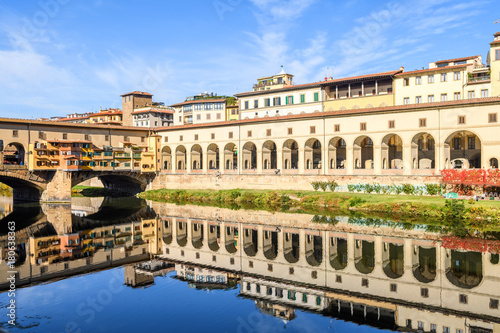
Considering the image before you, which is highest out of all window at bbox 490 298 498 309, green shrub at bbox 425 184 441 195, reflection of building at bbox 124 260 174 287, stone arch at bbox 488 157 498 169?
stone arch at bbox 488 157 498 169

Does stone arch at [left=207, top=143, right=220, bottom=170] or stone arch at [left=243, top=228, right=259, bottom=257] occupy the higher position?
stone arch at [left=207, top=143, right=220, bottom=170]

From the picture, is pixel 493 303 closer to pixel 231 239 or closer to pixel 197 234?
pixel 231 239

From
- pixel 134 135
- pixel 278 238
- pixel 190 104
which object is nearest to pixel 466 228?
pixel 278 238

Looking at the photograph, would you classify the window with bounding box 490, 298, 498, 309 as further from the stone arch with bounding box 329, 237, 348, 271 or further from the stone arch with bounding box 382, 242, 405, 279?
the stone arch with bounding box 329, 237, 348, 271

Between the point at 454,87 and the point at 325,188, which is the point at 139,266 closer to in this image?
the point at 325,188

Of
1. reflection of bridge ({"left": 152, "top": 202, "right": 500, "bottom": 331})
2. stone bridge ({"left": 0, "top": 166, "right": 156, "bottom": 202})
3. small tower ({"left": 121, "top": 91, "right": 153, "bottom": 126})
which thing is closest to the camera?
reflection of bridge ({"left": 152, "top": 202, "right": 500, "bottom": 331})

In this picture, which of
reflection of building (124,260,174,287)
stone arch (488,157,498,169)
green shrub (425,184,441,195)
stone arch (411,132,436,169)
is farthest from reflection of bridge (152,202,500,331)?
stone arch (411,132,436,169)

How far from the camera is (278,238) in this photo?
29.9 meters

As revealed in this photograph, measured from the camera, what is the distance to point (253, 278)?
→ 2114 cm

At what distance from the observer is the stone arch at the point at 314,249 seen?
78.0 feet

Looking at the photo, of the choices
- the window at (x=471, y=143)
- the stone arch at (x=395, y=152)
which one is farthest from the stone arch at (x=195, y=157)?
the window at (x=471, y=143)

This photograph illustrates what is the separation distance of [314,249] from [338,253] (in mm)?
1868

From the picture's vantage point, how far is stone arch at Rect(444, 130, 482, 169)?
47750 millimetres

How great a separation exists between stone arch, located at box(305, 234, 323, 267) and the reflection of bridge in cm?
6
